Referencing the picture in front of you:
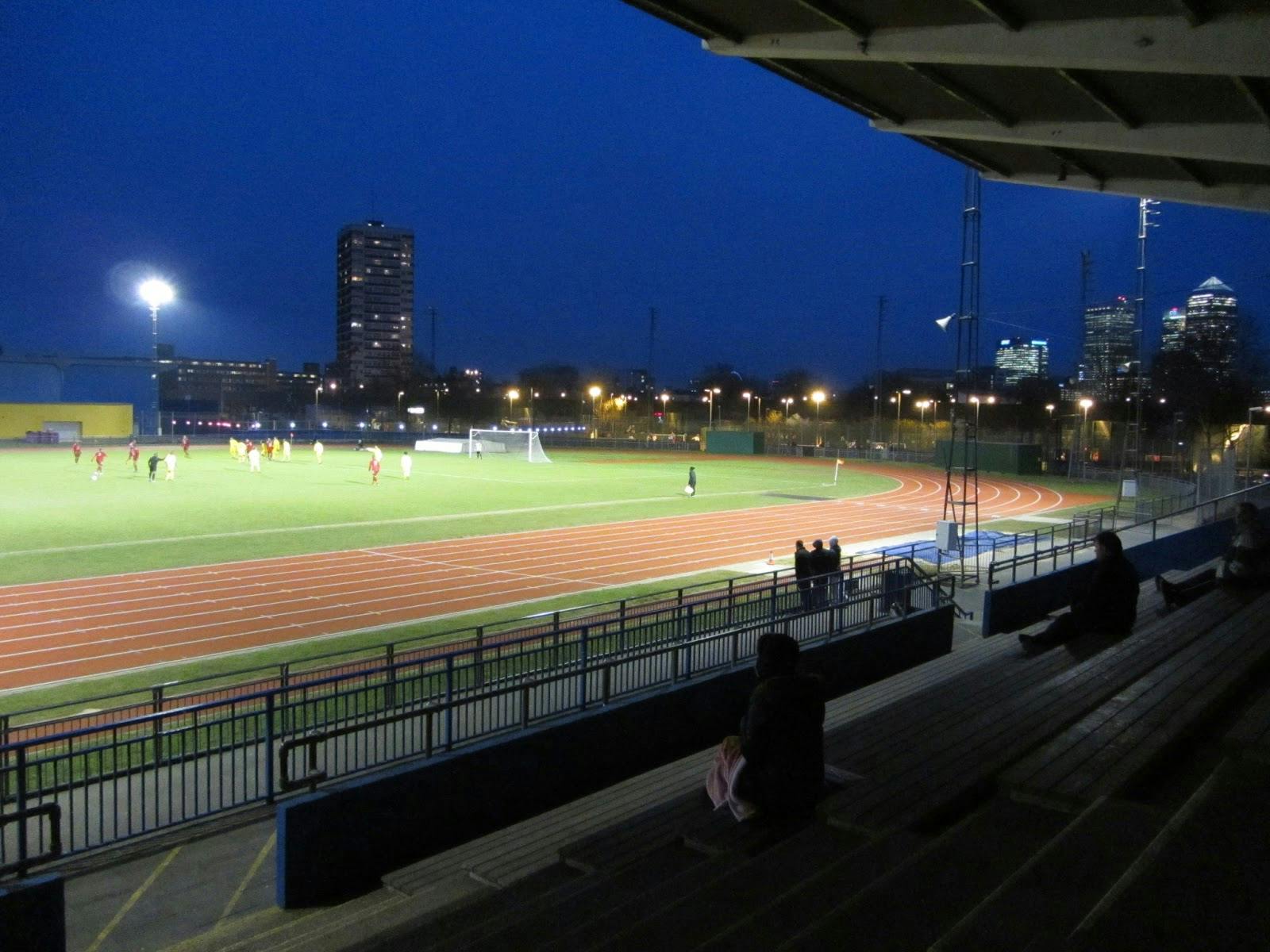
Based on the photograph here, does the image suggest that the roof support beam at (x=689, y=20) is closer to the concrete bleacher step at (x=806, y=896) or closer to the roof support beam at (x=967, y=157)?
the roof support beam at (x=967, y=157)

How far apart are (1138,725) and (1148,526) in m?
22.9

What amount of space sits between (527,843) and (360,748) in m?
2.50

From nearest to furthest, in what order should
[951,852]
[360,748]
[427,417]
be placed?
[951,852] → [360,748] → [427,417]

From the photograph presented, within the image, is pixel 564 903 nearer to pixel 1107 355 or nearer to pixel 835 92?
pixel 835 92

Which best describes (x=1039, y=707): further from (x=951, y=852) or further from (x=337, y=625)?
(x=337, y=625)

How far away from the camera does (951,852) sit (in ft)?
13.2

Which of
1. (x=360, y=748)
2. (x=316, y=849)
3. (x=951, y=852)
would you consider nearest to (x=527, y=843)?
(x=316, y=849)

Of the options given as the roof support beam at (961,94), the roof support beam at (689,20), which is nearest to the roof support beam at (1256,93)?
the roof support beam at (961,94)

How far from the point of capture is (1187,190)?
12273 mm

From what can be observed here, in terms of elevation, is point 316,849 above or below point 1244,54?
below

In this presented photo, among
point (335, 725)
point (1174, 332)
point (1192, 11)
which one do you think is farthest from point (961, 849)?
point (1174, 332)

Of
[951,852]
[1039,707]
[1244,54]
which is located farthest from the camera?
[1244,54]

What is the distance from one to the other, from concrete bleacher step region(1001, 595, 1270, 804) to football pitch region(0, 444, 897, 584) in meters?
19.2

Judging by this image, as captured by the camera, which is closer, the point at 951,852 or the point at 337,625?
the point at 951,852
